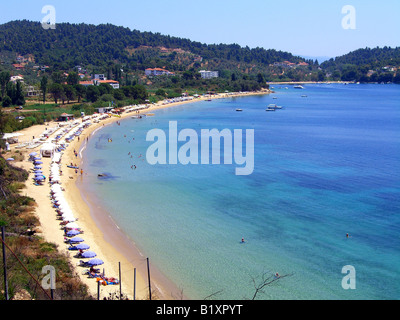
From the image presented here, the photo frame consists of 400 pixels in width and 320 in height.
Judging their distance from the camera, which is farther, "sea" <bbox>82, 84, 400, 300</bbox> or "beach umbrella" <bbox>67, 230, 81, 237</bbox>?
"beach umbrella" <bbox>67, 230, 81, 237</bbox>

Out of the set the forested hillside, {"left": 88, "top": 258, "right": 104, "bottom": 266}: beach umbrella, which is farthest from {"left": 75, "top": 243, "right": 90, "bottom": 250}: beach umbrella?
the forested hillside

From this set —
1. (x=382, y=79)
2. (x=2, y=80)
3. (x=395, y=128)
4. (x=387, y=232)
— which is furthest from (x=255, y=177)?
(x=382, y=79)

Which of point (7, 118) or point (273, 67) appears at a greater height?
point (273, 67)

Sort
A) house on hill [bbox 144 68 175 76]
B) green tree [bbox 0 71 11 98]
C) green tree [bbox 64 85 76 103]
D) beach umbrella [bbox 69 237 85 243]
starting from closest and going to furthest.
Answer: beach umbrella [bbox 69 237 85 243], green tree [bbox 0 71 11 98], green tree [bbox 64 85 76 103], house on hill [bbox 144 68 175 76]

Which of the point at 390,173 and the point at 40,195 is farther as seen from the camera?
the point at 390,173

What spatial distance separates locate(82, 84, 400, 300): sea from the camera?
16047 millimetres

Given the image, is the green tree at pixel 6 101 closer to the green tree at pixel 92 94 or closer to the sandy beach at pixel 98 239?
the green tree at pixel 92 94

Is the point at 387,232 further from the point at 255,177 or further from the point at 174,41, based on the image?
the point at 174,41

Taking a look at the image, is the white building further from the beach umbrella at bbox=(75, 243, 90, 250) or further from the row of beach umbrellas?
the beach umbrella at bbox=(75, 243, 90, 250)

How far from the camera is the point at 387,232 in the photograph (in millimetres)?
20766

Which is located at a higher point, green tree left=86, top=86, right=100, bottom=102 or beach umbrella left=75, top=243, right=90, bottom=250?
green tree left=86, top=86, right=100, bottom=102

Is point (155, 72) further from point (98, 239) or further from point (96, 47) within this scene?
point (98, 239)

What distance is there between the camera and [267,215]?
22859mm

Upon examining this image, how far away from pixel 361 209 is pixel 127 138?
2980 centimetres
